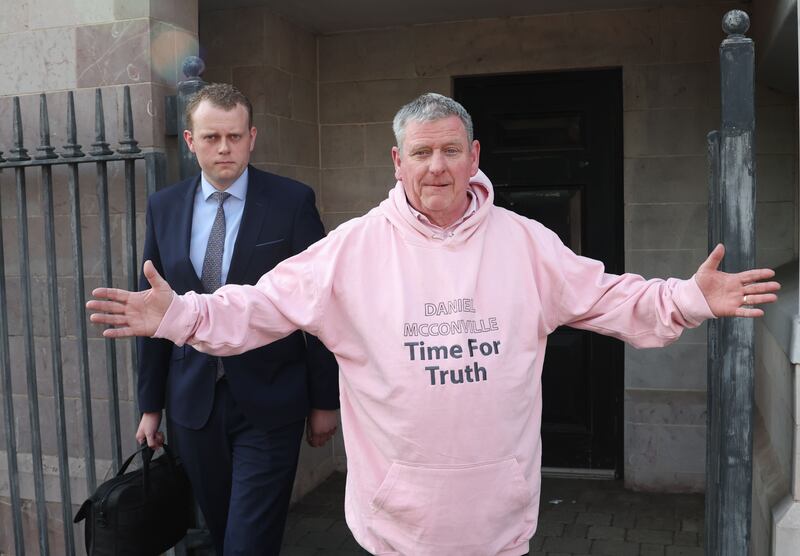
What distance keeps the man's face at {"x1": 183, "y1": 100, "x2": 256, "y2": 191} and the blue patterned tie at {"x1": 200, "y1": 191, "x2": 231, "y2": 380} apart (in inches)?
4.8

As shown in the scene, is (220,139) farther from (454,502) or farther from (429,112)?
(454,502)

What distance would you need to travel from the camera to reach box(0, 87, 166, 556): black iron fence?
392 cm

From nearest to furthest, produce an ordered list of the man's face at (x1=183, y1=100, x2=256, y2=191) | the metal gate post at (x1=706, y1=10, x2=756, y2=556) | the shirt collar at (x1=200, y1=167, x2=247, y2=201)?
the metal gate post at (x1=706, y1=10, x2=756, y2=556), the man's face at (x1=183, y1=100, x2=256, y2=191), the shirt collar at (x1=200, y1=167, x2=247, y2=201)

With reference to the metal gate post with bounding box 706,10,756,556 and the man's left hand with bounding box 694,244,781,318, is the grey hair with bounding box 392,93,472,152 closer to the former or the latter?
the man's left hand with bounding box 694,244,781,318

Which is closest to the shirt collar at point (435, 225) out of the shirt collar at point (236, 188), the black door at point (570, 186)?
the shirt collar at point (236, 188)

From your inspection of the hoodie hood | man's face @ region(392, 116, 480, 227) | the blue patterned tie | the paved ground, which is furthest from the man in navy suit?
the paved ground

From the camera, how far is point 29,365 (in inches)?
165

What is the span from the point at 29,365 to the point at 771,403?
3.32 metres

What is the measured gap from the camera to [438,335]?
246 centimetres

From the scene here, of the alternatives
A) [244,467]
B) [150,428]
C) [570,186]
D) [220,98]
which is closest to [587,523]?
[570,186]

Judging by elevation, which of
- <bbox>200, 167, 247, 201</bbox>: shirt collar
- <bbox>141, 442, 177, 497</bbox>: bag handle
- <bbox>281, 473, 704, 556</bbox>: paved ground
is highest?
<bbox>200, 167, 247, 201</bbox>: shirt collar

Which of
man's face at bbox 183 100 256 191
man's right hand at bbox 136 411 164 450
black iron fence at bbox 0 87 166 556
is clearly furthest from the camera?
black iron fence at bbox 0 87 166 556

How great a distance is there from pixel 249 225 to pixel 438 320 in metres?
1.05

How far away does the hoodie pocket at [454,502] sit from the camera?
2.46m
